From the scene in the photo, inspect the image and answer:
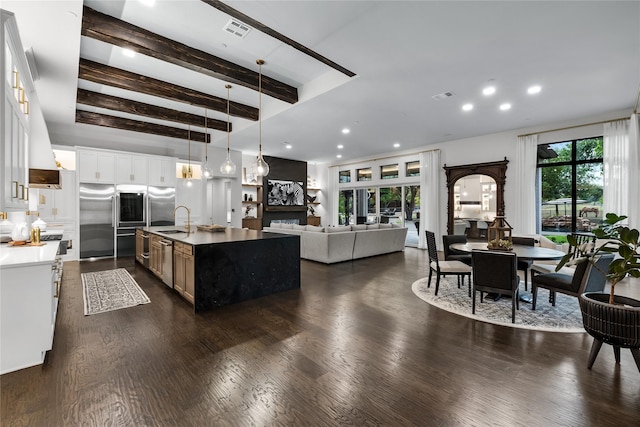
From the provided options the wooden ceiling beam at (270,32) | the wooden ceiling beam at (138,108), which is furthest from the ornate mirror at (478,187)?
the wooden ceiling beam at (138,108)

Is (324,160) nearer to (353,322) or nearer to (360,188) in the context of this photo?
(360,188)

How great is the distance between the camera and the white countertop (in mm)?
2289

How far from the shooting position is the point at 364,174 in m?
11.0

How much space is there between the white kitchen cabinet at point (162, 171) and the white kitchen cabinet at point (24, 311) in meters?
5.58

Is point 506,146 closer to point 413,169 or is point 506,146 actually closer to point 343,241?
point 413,169

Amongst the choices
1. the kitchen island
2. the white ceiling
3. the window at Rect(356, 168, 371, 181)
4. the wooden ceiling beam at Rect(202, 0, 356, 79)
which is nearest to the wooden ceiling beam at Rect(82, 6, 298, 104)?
the white ceiling

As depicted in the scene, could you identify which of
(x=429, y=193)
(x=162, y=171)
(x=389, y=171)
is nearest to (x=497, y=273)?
(x=429, y=193)

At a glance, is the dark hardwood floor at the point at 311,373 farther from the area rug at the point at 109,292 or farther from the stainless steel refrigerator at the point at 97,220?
the stainless steel refrigerator at the point at 97,220

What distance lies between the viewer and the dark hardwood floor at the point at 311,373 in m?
1.78

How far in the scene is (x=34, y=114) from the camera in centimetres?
371

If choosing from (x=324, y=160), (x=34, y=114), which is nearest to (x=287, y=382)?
(x=34, y=114)

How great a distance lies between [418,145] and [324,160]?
4089 millimetres

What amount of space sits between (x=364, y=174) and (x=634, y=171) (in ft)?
23.2

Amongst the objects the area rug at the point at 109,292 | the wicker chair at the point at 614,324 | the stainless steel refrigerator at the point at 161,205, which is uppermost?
the stainless steel refrigerator at the point at 161,205
